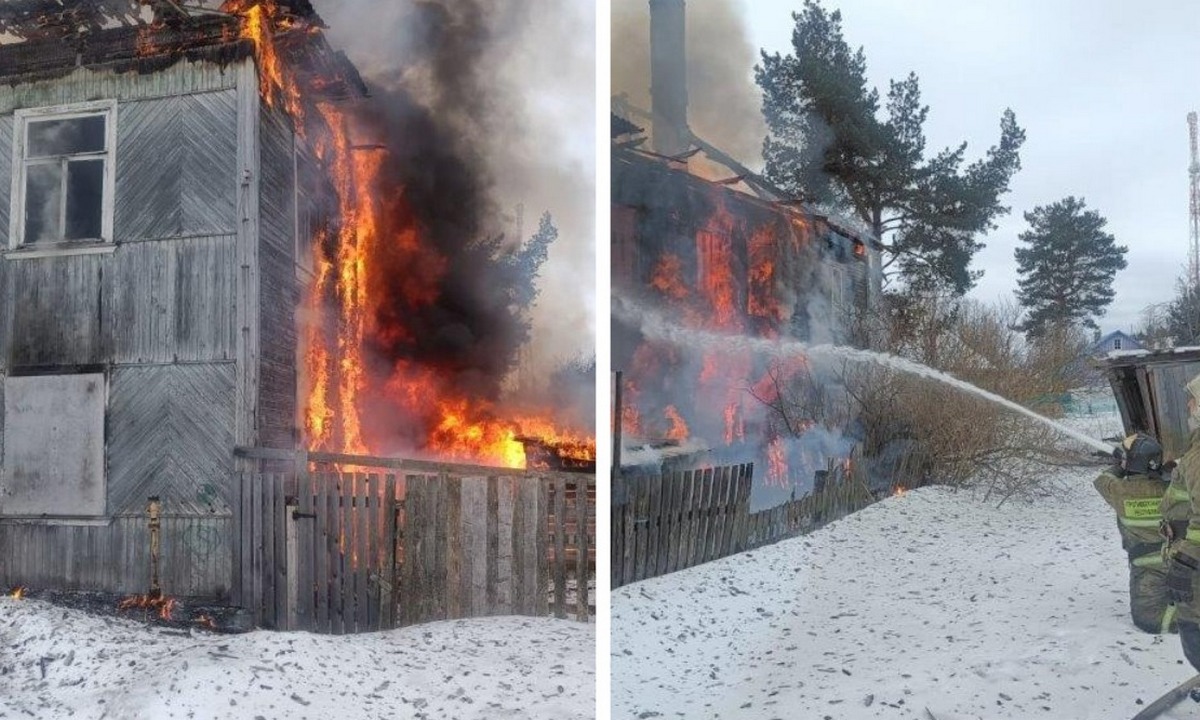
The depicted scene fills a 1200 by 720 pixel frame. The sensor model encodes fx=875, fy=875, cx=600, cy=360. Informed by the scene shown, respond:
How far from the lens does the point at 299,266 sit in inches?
142

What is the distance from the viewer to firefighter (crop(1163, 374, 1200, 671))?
2.77m

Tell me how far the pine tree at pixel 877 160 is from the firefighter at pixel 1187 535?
2.92 feet

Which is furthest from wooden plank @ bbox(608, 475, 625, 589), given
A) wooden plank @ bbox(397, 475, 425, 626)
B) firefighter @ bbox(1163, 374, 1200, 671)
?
firefighter @ bbox(1163, 374, 1200, 671)

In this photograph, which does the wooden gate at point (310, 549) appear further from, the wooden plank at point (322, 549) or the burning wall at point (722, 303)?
the burning wall at point (722, 303)

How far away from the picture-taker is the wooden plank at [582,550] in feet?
12.1

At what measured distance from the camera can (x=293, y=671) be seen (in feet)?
11.3

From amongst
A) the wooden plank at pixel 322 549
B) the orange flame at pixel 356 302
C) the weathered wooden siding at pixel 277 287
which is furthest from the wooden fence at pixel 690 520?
the weathered wooden siding at pixel 277 287

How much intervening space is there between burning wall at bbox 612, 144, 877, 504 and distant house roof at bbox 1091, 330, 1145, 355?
0.87m

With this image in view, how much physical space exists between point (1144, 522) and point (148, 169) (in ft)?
13.3

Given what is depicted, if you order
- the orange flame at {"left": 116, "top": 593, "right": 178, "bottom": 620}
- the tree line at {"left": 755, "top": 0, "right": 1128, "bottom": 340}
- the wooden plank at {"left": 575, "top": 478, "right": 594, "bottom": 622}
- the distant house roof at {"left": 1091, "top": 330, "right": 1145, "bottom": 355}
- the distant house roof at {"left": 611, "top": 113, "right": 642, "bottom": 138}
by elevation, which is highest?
the distant house roof at {"left": 611, "top": 113, "right": 642, "bottom": 138}

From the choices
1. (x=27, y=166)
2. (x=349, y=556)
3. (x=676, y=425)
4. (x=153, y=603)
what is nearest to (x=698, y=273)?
(x=676, y=425)

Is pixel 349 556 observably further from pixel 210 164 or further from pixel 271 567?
pixel 210 164

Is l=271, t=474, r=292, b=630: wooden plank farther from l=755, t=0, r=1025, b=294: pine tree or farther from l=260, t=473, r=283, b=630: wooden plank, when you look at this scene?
l=755, t=0, r=1025, b=294: pine tree

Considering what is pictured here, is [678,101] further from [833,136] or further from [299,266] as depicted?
[299,266]
